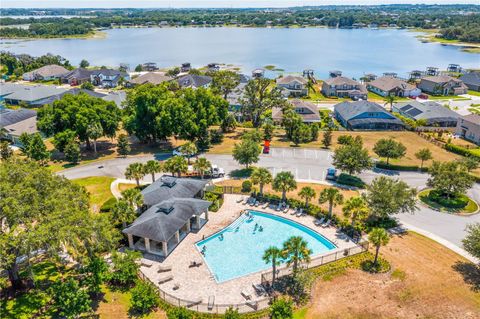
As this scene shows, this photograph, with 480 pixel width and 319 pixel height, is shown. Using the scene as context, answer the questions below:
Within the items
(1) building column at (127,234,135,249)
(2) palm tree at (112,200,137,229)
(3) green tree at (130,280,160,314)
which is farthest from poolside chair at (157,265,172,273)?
(2) palm tree at (112,200,137,229)

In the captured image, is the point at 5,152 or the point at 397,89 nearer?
the point at 5,152

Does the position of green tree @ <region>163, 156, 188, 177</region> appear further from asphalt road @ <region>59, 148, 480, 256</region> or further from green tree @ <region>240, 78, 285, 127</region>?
green tree @ <region>240, 78, 285, 127</region>

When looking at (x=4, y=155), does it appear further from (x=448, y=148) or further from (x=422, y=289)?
(x=448, y=148)

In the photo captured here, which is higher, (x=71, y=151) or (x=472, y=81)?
(x=472, y=81)

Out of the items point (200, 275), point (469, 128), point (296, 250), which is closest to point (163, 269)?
point (200, 275)

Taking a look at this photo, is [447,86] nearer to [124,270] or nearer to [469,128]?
[469,128]
